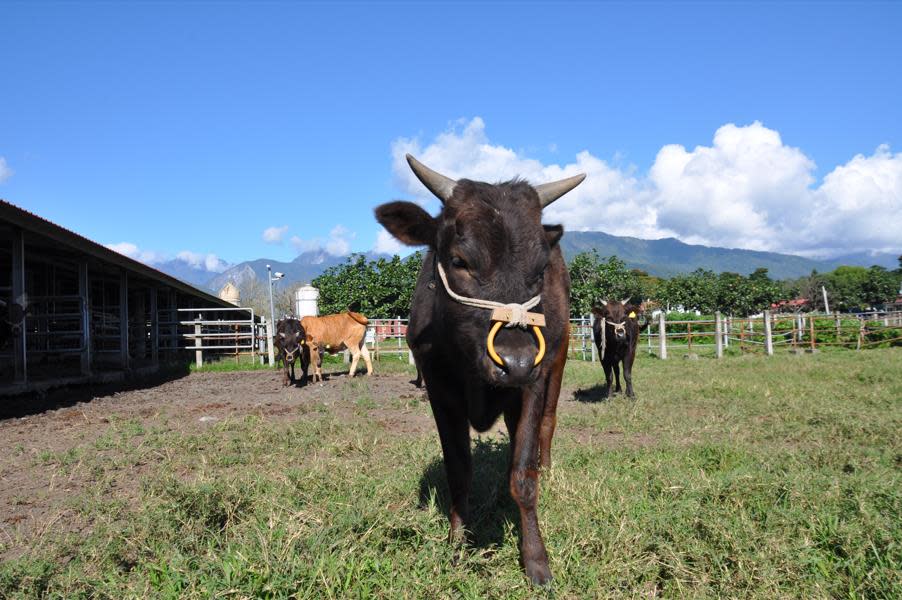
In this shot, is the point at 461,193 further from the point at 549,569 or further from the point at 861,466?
the point at 861,466

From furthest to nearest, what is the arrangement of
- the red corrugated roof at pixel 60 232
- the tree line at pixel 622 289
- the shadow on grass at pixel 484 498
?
the tree line at pixel 622 289 → the red corrugated roof at pixel 60 232 → the shadow on grass at pixel 484 498

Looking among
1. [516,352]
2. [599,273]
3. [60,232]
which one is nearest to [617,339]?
[516,352]

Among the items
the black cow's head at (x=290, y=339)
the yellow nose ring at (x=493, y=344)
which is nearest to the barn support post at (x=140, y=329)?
the black cow's head at (x=290, y=339)

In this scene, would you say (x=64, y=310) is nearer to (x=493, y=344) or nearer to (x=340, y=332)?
(x=340, y=332)

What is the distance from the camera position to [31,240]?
11.8 meters

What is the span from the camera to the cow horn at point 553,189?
11.4ft

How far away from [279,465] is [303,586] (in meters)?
2.80

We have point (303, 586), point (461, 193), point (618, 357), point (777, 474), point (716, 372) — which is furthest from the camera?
point (716, 372)

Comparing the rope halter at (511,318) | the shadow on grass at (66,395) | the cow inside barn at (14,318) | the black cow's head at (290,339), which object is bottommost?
the shadow on grass at (66,395)

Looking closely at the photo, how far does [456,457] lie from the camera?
3.51 metres

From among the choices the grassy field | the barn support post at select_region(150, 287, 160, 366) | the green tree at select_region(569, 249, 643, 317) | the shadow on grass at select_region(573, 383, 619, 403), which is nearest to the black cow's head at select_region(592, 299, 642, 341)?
the shadow on grass at select_region(573, 383, 619, 403)

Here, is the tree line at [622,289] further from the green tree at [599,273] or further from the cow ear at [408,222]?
the cow ear at [408,222]

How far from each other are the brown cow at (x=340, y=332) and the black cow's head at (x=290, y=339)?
1410 millimetres

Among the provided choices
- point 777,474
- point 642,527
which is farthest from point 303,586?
point 777,474
